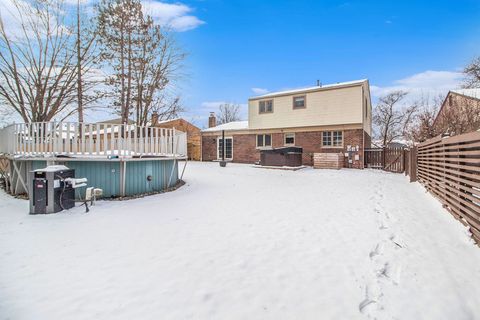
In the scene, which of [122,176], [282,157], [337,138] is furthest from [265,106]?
[122,176]

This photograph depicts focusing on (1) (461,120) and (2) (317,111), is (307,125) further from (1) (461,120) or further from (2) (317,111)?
(1) (461,120)

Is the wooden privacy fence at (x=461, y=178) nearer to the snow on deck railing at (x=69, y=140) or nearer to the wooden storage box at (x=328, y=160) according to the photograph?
the snow on deck railing at (x=69, y=140)

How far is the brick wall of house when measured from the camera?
15.2 meters

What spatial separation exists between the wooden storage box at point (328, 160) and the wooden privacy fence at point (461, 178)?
8.18 meters

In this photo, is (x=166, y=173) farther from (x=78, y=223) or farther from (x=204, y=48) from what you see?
(x=204, y=48)

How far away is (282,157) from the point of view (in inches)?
576

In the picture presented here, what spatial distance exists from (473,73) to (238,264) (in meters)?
22.7

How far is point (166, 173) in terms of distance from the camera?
776cm

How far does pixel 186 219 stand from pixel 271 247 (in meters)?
1.92

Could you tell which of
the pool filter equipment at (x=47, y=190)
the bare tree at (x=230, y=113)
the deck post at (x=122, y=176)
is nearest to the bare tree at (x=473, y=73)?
the deck post at (x=122, y=176)

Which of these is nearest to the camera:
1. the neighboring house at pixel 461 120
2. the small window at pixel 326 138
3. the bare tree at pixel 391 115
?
the neighboring house at pixel 461 120

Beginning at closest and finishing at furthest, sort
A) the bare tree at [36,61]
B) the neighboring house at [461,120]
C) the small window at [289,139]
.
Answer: the bare tree at [36,61] → the neighboring house at [461,120] → the small window at [289,139]

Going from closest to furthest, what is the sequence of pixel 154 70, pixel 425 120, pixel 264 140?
pixel 425 120, pixel 154 70, pixel 264 140

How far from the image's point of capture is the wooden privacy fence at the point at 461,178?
3580mm
